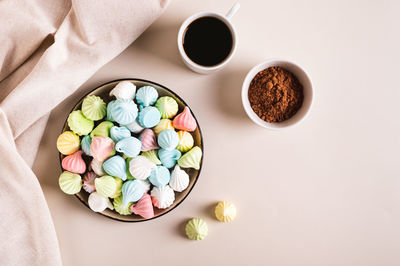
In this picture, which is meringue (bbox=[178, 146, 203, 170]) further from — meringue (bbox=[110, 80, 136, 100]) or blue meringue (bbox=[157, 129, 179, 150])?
meringue (bbox=[110, 80, 136, 100])

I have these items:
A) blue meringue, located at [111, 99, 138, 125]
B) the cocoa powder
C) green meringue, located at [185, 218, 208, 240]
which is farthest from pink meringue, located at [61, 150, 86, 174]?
the cocoa powder

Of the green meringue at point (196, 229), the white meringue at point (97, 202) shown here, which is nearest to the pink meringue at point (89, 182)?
the white meringue at point (97, 202)

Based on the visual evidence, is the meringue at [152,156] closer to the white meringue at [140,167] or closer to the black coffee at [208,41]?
the white meringue at [140,167]

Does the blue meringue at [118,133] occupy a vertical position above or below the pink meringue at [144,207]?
above

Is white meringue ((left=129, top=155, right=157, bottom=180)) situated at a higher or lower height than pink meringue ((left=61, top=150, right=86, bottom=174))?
higher

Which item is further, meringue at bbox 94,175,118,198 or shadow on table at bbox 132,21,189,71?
shadow on table at bbox 132,21,189,71

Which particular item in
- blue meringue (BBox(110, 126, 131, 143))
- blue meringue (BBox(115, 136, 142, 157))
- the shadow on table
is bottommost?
blue meringue (BBox(115, 136, 142, 157))

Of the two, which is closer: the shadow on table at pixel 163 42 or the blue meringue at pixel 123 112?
the blue meringue at pixel 123 112
